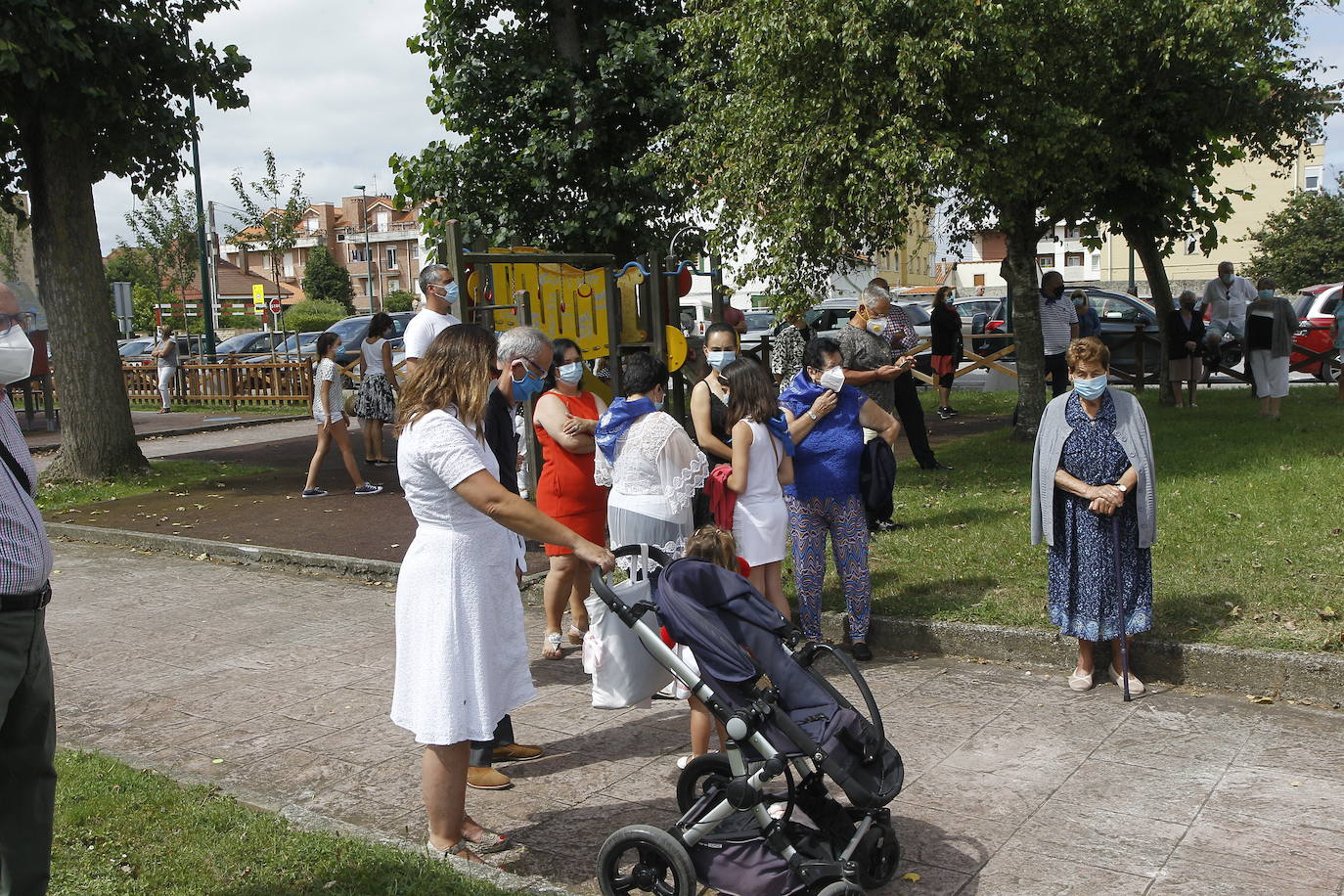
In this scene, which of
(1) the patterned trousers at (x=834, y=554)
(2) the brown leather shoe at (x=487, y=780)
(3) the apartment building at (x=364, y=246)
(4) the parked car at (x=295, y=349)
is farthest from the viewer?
(3) the apartment building at (x=364, y=246)

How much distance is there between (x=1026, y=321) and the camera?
13500 mm

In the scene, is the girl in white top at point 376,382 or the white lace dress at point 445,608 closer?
the white lace dress at point 445,608

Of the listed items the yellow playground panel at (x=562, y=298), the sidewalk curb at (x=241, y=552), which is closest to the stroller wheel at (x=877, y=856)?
the sidewalk curb at (x=241, y=552)

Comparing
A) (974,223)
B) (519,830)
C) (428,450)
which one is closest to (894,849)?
(519,830)

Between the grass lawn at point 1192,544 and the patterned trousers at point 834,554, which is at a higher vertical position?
the patterned trousers at point 834,554

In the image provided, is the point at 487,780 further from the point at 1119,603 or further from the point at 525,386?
the point at 1119,603

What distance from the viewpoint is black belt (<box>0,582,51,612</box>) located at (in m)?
3.47

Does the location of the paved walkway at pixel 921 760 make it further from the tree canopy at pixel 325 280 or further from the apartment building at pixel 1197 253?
the tree canopy at pixel 325 280

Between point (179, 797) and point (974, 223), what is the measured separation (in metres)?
13.2

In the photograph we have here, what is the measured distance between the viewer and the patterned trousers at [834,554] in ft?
22.3

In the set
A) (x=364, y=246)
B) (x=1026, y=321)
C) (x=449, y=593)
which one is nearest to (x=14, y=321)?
(x=449, y=593)

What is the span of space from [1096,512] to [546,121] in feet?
44.0

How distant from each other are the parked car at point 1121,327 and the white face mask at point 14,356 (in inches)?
763

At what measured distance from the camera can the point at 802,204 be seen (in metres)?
10.9
